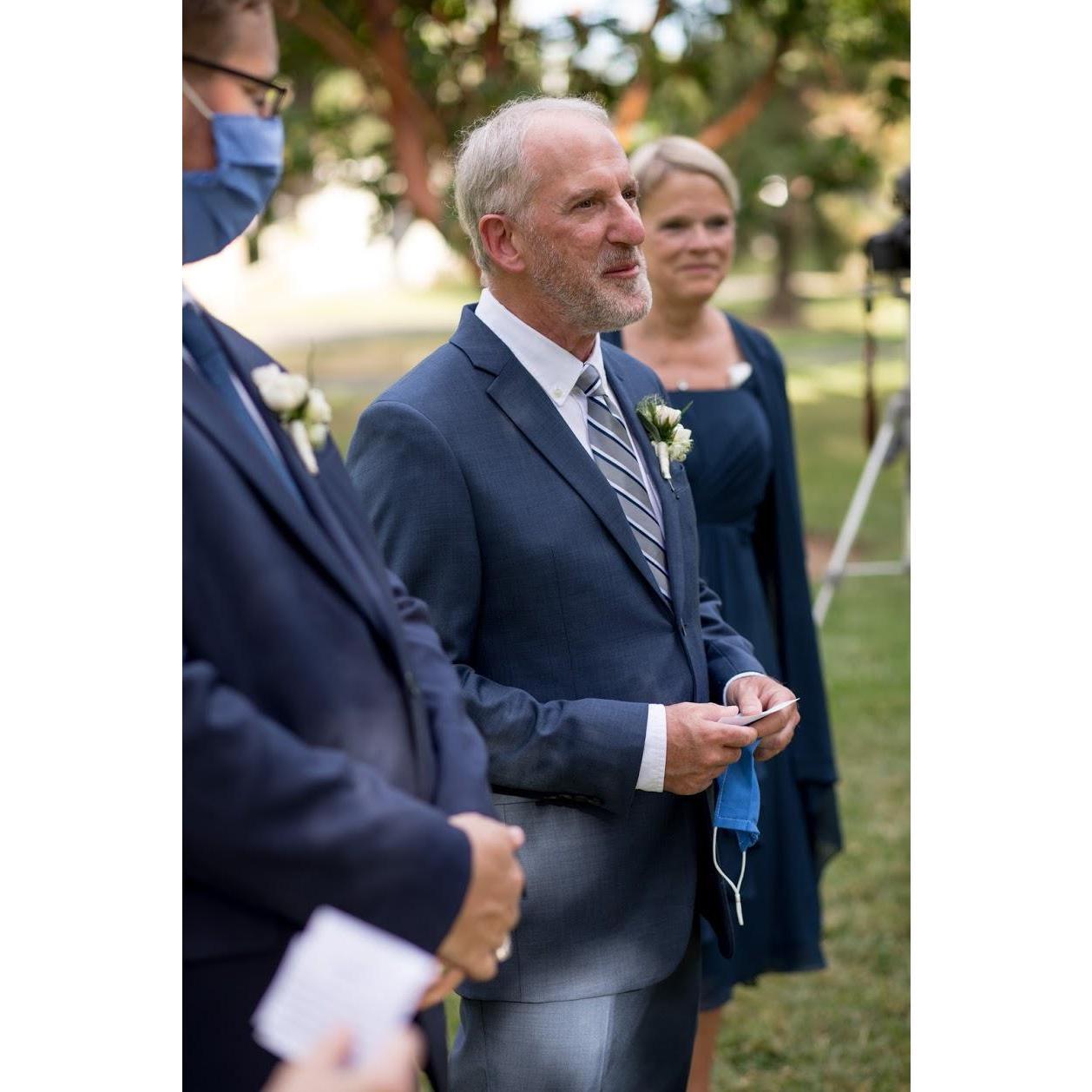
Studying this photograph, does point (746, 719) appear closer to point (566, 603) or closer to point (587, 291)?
point (566, 603)

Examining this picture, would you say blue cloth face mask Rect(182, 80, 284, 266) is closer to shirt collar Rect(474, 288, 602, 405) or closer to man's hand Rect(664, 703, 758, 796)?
shirt collar Rect(474, 288, 602, 405)

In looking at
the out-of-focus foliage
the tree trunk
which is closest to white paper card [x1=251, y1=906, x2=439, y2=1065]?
the out-of-focus foliage

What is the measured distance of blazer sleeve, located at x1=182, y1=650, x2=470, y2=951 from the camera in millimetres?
1481

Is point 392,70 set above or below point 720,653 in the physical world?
above

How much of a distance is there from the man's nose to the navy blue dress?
1.26 m

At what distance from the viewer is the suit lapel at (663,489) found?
2436 millimetres

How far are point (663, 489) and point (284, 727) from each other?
1.12 meters

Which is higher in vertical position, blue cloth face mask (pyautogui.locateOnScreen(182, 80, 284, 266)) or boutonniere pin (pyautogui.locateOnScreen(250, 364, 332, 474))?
blue cloth face mask (pyautogui.locateOnScreen(182, 80, 284, 266))

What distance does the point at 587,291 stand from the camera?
2.42 m

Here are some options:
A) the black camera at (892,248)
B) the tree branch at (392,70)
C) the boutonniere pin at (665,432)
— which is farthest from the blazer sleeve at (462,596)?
the tree branch at (392,70)

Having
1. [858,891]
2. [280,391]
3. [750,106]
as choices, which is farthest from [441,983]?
[750,106]

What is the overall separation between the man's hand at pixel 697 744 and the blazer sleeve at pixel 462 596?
6cm
